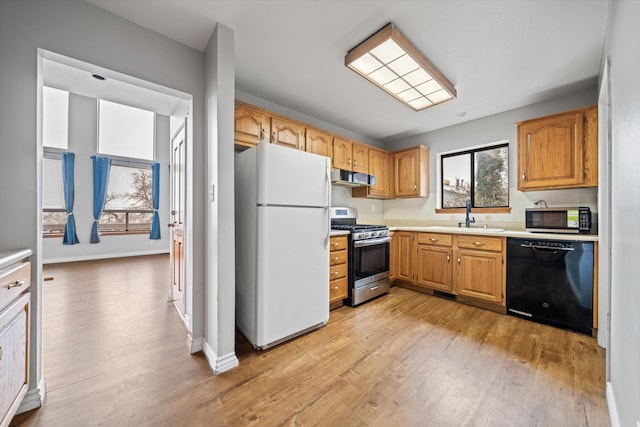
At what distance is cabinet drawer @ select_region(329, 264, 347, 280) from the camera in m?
2.74

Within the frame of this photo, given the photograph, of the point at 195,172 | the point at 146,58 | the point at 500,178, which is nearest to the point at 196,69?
the point at 146,58

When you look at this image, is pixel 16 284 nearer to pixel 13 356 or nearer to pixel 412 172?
pixel 13 356

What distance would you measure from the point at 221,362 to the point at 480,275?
2830 mm

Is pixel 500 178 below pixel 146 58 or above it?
below

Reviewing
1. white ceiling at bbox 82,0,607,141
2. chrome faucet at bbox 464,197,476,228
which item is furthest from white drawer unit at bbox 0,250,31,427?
chrome faucet at bbox 464,197,476,228

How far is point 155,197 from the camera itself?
6344 mm

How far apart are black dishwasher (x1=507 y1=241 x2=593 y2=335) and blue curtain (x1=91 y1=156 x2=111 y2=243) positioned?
306 inches

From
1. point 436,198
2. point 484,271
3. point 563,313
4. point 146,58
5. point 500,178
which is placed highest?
point 146,58

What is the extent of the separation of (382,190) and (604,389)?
3.13 meters

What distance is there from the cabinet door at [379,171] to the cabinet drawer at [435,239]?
1052 millimetres

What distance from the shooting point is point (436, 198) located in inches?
155

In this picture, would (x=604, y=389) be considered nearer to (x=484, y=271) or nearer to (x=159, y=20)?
(x=484, y=271)

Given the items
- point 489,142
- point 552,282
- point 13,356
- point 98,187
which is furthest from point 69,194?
point 552,282

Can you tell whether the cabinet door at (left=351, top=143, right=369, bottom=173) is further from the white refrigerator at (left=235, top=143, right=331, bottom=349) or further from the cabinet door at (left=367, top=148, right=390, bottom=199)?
the white refrigerator at (left=235, top=143, right=331, bottom=349)
